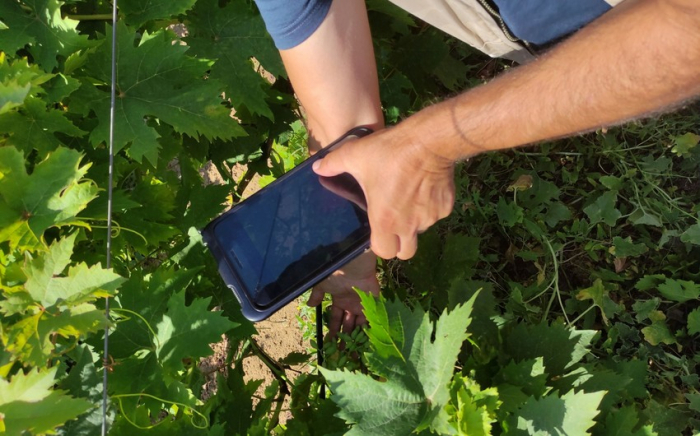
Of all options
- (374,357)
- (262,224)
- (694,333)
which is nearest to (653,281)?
(694,333)

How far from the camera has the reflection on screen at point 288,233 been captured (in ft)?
4.47

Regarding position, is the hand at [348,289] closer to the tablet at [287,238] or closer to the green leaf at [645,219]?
the tablet at [287,238]

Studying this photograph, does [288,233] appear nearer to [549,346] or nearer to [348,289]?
[348,289]

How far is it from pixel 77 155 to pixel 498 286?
1.45 m

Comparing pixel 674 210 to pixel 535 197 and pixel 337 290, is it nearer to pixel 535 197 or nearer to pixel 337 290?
pixel 535 197

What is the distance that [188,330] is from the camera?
1239 millimetres

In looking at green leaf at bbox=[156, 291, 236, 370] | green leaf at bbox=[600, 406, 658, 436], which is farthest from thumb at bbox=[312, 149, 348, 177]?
green leaf at bbox=[600, 406, 658, 436]

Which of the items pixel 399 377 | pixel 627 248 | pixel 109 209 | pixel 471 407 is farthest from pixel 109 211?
pixel 627 248

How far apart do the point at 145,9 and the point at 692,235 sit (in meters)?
1.66

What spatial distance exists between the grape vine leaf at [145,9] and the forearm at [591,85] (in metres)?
0.71

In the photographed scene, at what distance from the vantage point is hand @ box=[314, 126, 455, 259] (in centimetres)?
115

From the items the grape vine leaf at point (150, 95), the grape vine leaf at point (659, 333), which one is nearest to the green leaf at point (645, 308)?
the grape vine leaf at point (659, 333)

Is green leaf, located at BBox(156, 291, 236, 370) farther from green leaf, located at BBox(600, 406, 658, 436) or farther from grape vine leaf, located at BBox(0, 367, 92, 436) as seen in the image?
green leaf, located at BBox(600, 406, 658, 436)

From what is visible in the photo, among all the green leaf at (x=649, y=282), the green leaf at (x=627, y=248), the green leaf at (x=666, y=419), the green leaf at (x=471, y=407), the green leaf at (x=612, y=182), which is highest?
the green leaf at (x=471, y=407)
